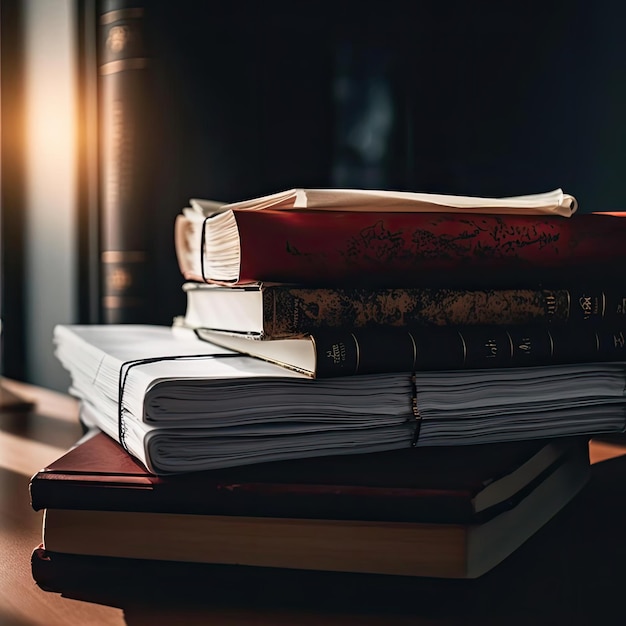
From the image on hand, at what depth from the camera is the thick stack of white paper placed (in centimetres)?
39

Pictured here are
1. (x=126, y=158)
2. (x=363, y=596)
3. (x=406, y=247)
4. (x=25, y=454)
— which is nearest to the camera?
(x=363, y=596)

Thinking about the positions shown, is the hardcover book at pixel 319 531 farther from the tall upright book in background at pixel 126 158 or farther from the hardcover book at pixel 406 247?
the tall upright book in background at pixel 126 158

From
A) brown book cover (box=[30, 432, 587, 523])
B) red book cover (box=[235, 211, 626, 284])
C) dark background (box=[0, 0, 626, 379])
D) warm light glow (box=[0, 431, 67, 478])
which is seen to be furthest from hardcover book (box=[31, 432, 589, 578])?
dark background (box=[0, 0, 626, 379])

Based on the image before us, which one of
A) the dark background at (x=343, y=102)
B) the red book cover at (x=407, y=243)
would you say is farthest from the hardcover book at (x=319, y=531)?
the dark background at (x=343, y=102)

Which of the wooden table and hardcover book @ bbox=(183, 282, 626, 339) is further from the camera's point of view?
hardcover book @ bbox=(183, 282, 626, 339)

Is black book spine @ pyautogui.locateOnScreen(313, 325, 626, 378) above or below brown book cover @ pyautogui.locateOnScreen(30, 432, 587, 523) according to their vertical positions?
above

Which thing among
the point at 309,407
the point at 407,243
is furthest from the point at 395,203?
the point at 309,407

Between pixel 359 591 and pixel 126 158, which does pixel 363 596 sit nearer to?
pixel 359 591

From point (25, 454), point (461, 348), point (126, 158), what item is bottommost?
point (25, 454)

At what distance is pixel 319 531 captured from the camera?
0.37m

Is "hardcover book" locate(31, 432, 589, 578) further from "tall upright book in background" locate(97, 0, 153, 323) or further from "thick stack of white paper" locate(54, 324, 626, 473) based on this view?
"tall upright book in background" locate(97, 0, 153, 323)

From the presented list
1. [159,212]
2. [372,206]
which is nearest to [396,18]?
[159,212]

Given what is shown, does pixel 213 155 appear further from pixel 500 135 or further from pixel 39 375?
pixel 39 375

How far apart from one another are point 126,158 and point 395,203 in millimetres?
619
